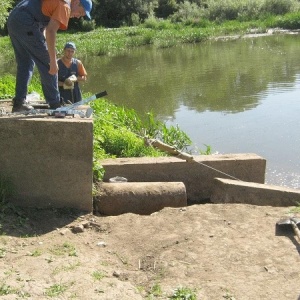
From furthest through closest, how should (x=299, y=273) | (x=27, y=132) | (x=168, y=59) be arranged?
(x=168, y=59) → (x=27, y=132) → (x=299, y=273)

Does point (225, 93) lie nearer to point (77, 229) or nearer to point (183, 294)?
point (77, 229)

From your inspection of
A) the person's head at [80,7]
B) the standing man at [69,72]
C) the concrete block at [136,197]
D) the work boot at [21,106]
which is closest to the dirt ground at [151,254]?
the concrete block at [136,197]

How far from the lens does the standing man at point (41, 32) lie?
583 centimetres

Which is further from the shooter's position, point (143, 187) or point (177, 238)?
point (143, 187)

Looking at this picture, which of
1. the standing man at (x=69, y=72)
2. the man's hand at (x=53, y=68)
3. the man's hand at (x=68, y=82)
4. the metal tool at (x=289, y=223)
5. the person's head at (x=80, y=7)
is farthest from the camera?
the standing man at (x=69, y=72)

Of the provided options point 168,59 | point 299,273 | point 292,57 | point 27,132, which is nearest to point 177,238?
point 299,273

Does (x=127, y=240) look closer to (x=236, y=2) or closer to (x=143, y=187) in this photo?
(x=143, y=187)

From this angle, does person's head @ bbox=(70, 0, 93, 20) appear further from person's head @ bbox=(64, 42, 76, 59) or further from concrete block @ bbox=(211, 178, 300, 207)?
concrete block @ bbox=(211, 178, 300, 207)

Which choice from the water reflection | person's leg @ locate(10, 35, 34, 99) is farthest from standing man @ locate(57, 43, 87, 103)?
the water reflection

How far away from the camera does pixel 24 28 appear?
6059 millimetres

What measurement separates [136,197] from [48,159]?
3.76 feet

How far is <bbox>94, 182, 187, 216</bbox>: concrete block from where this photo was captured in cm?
632

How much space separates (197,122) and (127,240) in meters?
8.54

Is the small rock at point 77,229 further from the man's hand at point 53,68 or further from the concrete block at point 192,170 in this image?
the man's hand at point 53,68
